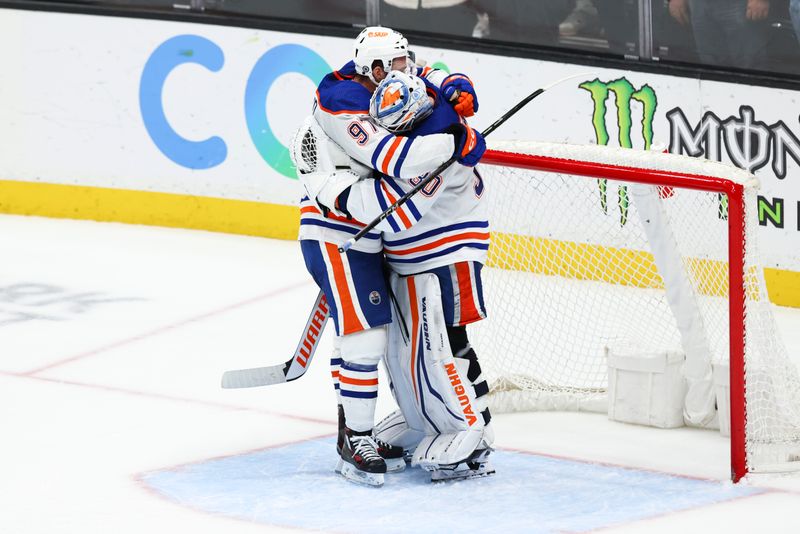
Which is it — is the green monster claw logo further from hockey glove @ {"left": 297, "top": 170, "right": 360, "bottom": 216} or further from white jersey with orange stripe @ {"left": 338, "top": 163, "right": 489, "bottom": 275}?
hockey glove @ {"left": 297, "top": 170, "right": 360, "bottom": 216}

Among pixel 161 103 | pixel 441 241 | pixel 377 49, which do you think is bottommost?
pixel 441 241

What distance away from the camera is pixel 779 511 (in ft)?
13.2

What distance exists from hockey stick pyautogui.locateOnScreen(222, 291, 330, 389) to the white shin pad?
0.74 ft

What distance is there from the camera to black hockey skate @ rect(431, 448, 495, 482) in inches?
168

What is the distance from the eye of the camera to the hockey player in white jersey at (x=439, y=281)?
409cm

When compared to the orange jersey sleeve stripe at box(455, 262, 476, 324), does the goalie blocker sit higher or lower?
lower

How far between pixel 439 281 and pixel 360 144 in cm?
44

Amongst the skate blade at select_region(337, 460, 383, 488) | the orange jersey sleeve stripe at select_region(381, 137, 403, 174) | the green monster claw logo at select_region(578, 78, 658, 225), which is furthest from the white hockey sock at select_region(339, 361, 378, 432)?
the green monster claw logo at select_region(578, 78, 658, 225)

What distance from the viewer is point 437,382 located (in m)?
4.23

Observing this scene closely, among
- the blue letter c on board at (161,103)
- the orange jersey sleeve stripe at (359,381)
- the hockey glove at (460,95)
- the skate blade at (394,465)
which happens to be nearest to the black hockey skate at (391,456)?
the skate blade at (394,465)

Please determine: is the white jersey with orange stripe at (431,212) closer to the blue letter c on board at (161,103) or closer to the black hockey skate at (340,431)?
the black hockey skate at (340,431)

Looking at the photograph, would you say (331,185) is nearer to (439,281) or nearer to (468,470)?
(439,281)

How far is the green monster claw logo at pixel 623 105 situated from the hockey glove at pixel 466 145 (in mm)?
2248

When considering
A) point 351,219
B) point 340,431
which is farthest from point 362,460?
point 351,219
